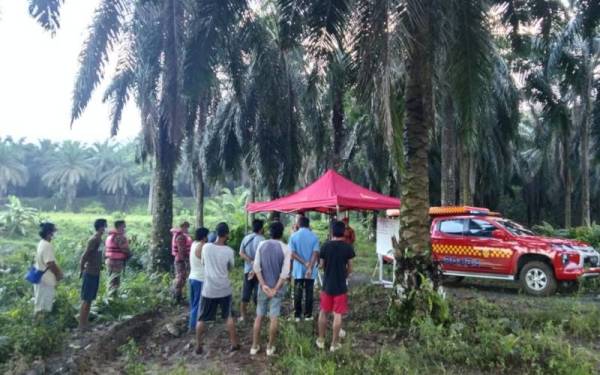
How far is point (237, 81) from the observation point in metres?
13.0

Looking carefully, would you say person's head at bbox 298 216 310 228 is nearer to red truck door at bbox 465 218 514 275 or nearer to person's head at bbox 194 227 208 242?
person's head at bbox 194 227 208 242

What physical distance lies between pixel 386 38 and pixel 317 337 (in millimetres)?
4057

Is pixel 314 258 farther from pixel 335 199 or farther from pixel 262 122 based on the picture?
pixel 262 122

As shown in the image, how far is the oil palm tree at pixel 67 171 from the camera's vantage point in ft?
224

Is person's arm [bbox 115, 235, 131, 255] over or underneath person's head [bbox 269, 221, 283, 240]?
underneath

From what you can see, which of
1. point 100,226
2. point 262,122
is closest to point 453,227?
point 262,122

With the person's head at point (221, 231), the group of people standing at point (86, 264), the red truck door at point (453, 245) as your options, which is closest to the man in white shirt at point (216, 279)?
the person's head at point (221, 231)

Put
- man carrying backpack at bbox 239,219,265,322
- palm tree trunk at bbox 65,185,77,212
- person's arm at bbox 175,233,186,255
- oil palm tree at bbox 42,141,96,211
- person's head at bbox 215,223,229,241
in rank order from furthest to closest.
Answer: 1. oil palm tree at bbox 42,141,96,211
2. palm tree trunk at bbox 65,185,77,212
3. person's arm at bbox 175,233,186,255
4. man carrying backpack at bbox 239,219,265,322
5. person's head at bbox 215,223,229,241

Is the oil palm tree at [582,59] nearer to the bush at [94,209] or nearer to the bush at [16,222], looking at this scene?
the bush at [16,222]

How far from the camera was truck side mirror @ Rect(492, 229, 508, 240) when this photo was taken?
11.0m

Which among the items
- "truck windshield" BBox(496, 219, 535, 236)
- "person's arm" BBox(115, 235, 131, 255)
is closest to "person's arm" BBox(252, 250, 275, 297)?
"person's arm" BBox(115, 235, 131, 255)

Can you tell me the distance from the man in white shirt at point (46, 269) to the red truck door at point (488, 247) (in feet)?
27.7

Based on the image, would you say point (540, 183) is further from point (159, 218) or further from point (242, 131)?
point (159, 218)

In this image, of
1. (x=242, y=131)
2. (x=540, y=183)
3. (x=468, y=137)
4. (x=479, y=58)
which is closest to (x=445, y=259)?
(x=468, y=137)
